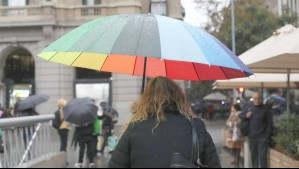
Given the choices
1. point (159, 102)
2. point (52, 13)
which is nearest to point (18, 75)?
point (52, 13)

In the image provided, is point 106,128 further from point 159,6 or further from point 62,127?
point 159,6

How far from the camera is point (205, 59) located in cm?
363

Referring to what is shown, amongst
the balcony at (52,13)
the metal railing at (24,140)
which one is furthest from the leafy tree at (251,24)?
the metal railing at (24,140)

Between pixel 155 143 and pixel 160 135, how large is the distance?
0.20ft

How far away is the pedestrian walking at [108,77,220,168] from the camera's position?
129 inches

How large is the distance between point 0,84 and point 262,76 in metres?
12.8

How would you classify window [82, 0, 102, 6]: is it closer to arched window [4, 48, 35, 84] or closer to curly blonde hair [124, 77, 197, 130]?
arched window [4, 48, 35, 84]

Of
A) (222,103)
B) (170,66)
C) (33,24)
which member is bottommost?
(222,103)

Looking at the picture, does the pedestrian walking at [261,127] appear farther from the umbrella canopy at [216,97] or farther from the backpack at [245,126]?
the umbrella canopy at [216,97]

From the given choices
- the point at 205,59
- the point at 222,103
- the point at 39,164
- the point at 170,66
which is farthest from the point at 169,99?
the point at 222,103

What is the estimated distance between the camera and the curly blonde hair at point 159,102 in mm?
3430

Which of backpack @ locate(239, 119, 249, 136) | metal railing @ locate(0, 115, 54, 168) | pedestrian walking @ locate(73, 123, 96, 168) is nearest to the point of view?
metal railing @ locate(0, 115, 54, 168)

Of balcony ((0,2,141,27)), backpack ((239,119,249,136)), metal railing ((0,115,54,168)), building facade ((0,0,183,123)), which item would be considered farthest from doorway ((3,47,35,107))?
backpack ((239,119,249,136))

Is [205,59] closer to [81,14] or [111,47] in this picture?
[111,47]
